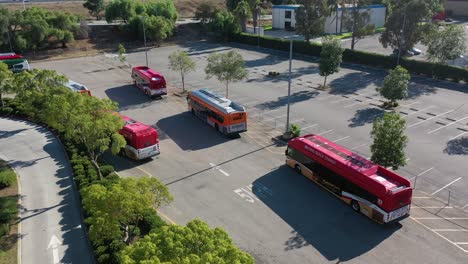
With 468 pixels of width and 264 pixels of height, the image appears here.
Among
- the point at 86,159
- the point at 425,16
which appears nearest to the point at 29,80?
the point at 86,159

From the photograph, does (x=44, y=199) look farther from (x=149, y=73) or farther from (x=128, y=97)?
(x=149, y=73)

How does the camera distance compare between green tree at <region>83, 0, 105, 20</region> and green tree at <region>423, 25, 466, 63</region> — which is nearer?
green tree at <region>423, 25, 466, 63</region>

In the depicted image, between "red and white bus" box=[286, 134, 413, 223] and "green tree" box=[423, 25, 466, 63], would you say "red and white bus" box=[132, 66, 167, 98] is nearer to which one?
"red and white bus" box=[286, 134, 413, 223]

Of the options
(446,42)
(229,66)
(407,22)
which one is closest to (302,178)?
(229,66)

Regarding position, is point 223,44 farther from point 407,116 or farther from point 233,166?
point 233,166

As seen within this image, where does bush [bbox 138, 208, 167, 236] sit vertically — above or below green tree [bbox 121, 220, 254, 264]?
below

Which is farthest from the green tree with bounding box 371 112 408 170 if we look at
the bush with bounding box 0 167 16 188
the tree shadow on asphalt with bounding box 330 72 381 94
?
the bush with bounding box 0 167 16 188
